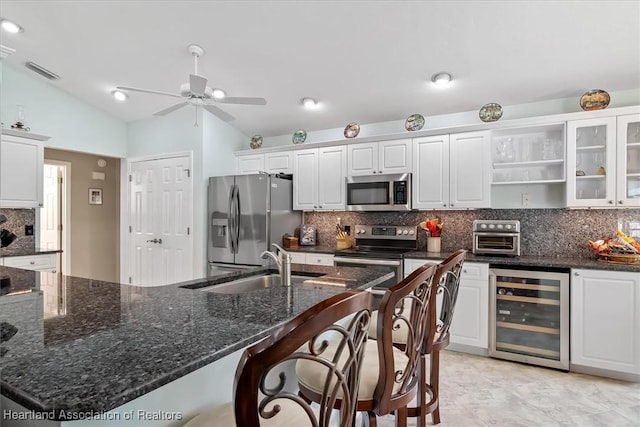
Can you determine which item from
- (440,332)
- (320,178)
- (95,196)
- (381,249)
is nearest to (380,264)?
(381,249)

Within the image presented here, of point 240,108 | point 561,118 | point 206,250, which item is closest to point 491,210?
point 561,118

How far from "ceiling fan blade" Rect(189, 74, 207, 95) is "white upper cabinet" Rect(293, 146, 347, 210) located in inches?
74.6

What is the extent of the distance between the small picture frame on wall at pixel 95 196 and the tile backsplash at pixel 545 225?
178 inches

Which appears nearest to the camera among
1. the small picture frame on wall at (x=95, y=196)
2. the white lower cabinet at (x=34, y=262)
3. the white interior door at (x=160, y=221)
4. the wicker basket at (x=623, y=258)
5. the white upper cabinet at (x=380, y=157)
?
the wicker basket at (x=623, y=258)

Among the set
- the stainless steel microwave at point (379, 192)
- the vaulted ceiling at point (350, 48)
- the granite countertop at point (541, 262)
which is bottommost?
the granite countertop at point (541, 262)

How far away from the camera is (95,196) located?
5.58 metres

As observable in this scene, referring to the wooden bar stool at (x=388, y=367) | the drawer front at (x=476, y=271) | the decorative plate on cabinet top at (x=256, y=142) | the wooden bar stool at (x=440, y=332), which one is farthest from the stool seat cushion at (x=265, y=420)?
the decorative plate on cabinet top at (x=256, y=142)

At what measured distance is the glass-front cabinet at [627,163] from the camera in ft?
9.62

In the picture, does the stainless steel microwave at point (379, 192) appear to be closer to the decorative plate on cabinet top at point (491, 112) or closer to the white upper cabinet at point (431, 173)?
the white upper cabinet at point (431, 173)

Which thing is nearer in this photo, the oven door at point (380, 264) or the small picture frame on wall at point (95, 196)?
the oven door at point (380, 264)

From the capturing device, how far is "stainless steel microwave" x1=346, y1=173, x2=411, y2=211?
149 inches

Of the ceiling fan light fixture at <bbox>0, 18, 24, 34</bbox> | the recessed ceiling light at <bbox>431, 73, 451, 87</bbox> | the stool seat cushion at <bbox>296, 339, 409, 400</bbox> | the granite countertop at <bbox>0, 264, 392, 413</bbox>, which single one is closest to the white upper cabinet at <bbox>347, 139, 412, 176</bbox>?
the recessed ceiling light at <bbox>431, 73, 451, 87</bbox>

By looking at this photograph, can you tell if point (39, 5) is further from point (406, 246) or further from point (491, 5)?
point (406, 246)

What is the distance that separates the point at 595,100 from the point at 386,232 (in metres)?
2.29
